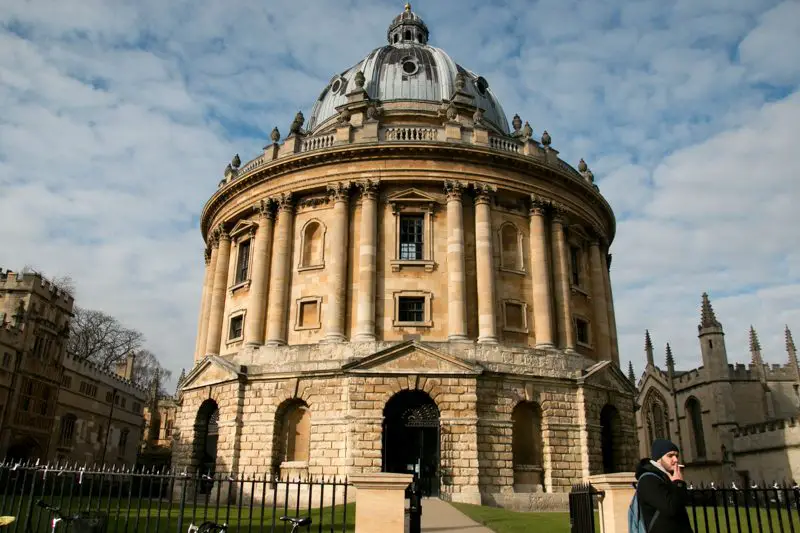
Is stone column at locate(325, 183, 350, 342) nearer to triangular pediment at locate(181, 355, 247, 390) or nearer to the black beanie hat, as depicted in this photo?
triangular pediment at locate(181, 355, 247, 390)

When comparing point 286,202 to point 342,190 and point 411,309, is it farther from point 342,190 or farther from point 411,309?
point 411,309

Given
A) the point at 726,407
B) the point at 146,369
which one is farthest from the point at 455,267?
the point at 146,369

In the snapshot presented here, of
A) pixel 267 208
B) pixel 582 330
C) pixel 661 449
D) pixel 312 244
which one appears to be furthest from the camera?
pixel 582 330

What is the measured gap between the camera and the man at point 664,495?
257 inches

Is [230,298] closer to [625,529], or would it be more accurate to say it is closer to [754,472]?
[625,529]

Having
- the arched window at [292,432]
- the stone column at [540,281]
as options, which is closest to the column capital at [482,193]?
the stone column at [540,281]

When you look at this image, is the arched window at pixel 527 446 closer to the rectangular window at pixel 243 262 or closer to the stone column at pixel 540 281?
the stone column at pixel 540 281

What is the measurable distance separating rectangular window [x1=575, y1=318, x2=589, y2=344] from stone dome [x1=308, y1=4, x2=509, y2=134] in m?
12.9

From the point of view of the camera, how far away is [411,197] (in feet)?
99.2

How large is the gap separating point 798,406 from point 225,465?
4454 centimetres

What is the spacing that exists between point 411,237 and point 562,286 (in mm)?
7557

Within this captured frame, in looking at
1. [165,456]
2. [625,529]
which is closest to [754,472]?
[625,529]

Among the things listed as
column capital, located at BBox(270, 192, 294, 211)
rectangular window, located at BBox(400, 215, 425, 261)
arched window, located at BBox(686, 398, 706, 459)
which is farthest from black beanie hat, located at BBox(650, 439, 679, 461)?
arched window, located at BBox(686, 398, 706, 459)

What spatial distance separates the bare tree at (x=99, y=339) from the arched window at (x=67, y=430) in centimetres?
1038
